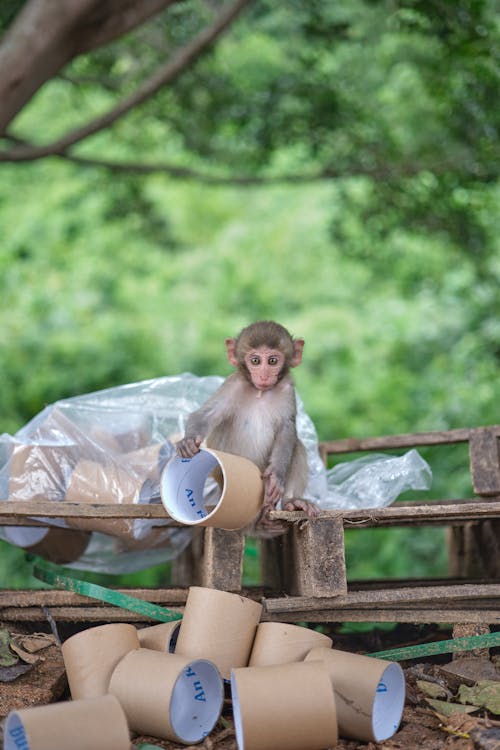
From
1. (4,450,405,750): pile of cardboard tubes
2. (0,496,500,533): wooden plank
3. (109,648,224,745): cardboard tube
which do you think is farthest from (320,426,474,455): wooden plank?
(109,648,224,745): cardboard tube

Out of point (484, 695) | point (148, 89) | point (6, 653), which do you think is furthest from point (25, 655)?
point (148, 89)

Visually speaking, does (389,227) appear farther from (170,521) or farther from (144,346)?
(170,521)

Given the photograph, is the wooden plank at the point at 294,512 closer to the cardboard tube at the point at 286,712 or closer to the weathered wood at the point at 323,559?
the weathered wood at the point at 323,559

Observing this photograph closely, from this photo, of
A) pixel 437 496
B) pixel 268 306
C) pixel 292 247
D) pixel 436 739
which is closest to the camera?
pixel 436 739

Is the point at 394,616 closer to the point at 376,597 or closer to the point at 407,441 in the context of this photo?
the point at 376,597

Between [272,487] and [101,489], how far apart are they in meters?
0.76

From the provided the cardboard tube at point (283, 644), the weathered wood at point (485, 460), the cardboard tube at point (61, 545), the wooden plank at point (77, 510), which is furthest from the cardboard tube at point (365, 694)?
the cardboard tube at point (61, 545)

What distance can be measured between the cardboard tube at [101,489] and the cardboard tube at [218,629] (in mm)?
802

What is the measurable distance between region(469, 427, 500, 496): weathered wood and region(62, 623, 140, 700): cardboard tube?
1.79 m

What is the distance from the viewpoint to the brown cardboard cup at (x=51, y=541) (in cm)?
423

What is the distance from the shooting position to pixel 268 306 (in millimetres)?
13805

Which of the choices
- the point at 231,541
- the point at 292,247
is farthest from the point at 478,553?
the point at 292,247

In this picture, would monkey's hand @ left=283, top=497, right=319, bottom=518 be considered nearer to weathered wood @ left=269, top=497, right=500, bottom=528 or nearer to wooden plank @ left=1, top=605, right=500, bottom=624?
weathered wood @ left=269, top=497, right=500, bottom=528

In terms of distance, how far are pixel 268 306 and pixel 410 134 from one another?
6.36m
